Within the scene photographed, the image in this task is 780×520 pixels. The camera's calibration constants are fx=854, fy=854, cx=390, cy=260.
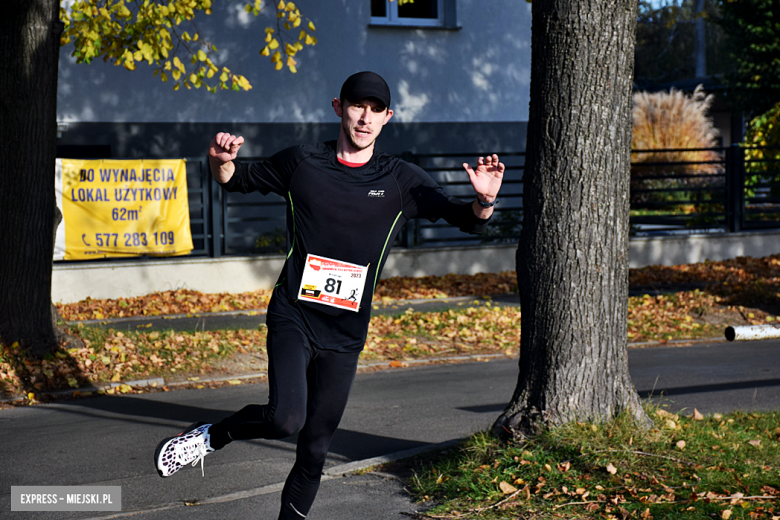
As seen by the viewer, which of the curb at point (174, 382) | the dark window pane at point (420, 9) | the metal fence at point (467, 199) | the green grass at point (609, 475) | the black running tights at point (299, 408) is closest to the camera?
the black running tights at point (299, 408)

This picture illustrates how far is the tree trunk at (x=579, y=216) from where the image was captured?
16.9 ft

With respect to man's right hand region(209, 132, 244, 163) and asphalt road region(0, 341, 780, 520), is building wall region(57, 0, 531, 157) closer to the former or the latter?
asphalt road region(0, 341, 780, 520)

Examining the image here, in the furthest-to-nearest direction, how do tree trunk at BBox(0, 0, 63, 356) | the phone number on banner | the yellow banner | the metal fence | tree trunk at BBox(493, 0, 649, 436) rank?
the metal fence → the phone number on banner → the yellow banner → tree trunk at BBox(0, 0, 63, 356) → tree trunk at BBox(493, 0, 649, 436)

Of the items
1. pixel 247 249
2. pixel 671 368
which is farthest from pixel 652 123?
pixel 671 368

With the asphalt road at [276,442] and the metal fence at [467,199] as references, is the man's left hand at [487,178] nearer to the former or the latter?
the asphalt road at [276,442]

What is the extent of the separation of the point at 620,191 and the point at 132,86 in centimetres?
1152

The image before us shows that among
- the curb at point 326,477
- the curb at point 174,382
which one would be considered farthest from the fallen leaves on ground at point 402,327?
the curb at point 326,477

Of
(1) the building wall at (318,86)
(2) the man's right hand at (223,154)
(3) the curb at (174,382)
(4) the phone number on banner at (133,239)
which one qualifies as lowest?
(3) the curb at (174,382)

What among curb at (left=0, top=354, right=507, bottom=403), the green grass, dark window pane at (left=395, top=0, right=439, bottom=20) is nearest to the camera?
the green grass

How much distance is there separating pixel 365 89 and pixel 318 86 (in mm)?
12327

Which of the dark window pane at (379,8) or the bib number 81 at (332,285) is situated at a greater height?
the dark window pane at (379,8)

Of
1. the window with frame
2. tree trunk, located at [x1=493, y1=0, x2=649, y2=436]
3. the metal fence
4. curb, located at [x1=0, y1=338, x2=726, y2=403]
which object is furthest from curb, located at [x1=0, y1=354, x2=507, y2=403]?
the window with frame

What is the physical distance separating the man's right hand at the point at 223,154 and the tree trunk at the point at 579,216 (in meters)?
2.10

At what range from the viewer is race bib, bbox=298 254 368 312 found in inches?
156
